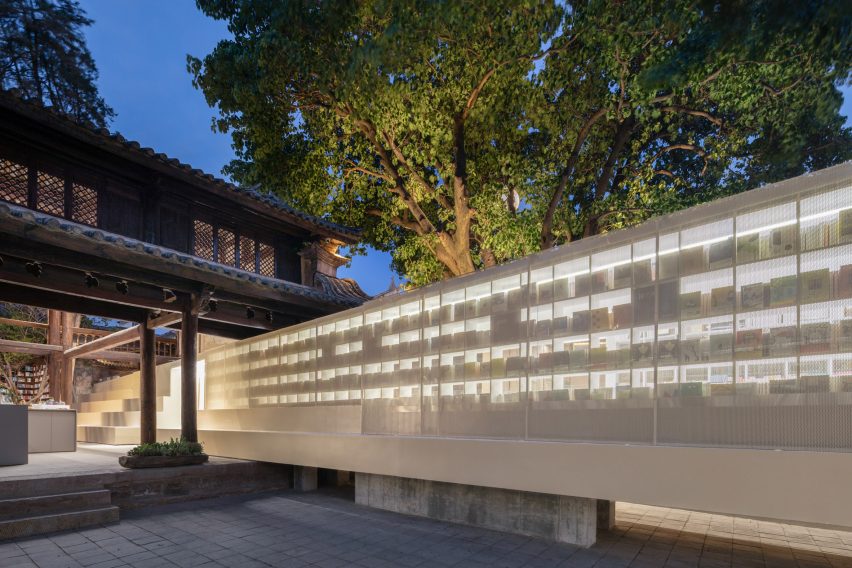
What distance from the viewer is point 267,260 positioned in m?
12.5

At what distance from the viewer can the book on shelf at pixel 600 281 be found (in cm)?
566

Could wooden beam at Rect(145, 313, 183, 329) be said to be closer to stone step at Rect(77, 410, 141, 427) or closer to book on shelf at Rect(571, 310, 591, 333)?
stone step at Rect(77, 410, 141, 427)

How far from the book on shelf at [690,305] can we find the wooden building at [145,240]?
816 cm

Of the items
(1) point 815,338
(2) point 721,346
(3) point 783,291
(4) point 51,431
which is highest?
(3) point 783,291

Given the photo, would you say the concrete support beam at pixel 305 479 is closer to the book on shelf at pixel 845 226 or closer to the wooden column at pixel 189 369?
the wooden column at pixel 189 369

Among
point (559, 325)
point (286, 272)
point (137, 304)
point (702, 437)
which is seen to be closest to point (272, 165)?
point (286, 272)

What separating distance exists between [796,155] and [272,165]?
36.0ft

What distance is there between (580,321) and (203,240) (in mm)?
8754

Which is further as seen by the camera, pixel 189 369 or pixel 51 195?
pixel 189 369

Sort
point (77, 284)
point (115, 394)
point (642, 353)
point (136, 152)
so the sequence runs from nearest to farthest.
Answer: point (642, 353) → point (136, 152) → point (77, 284) → point (115, 394)

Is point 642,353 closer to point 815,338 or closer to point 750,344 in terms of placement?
point 750,344

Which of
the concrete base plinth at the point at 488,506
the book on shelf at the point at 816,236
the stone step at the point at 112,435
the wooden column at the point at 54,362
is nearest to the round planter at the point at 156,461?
the concrete base plinth at the point at 488,506

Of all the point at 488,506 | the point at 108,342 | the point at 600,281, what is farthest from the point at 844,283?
the point at 108,342

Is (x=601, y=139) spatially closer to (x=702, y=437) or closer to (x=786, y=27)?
(x=786, y=27)
